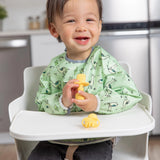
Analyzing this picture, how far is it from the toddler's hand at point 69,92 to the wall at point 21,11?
242 cm

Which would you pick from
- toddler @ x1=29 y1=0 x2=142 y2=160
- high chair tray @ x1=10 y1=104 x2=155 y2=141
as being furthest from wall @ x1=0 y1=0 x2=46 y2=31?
high chair tray @ x1=10 y1=104 x2=155 y2=141

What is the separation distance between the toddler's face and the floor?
4.69 feet

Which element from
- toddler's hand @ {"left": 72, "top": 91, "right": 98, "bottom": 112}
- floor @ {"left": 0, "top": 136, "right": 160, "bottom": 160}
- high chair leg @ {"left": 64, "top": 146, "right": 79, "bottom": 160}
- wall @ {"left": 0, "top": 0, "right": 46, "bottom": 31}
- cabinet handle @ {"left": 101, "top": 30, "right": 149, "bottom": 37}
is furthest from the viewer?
wall @ {"left": 0, "top": 0, "right": 46, "bottom": 31}

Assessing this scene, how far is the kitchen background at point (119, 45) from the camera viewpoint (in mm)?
2889

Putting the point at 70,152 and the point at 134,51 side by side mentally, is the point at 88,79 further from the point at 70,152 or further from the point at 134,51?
the point at 134,51

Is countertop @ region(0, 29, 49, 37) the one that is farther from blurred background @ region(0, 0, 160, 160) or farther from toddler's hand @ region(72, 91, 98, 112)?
toddler's hand @ region(72, 91, 98, 112)

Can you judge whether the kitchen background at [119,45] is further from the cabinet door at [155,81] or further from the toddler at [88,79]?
the toddler at [88,79]

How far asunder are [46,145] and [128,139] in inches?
13.3

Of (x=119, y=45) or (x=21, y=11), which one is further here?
(x=21, y=11)

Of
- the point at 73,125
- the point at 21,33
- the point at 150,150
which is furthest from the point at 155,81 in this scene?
the point at 73,125

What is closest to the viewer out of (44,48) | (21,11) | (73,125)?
(73,125)

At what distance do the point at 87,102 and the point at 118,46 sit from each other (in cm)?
179

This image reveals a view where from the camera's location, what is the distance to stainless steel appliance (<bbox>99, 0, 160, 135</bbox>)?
9.45ft

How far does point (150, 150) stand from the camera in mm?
2654
